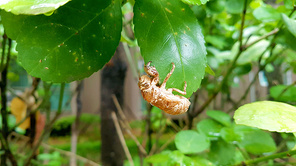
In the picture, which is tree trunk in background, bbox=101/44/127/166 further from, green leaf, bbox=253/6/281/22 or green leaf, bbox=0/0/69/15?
green leaf, bbox=0/0/69/15

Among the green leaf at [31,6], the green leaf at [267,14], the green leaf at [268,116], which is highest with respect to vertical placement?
the green leaf at [31,6]

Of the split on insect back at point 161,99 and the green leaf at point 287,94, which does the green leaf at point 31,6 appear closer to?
the split on insect back at point 161,99

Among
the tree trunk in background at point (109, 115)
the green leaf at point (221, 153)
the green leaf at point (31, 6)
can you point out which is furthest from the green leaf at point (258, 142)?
the tree trunk in background at point (109, 115)

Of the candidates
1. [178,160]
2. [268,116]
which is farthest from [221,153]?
[268,116]

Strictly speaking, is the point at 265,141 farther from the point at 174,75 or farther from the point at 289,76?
the point at 289,76

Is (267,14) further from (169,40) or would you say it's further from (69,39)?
(69,39)

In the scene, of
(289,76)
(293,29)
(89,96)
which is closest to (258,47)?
(293,29)
